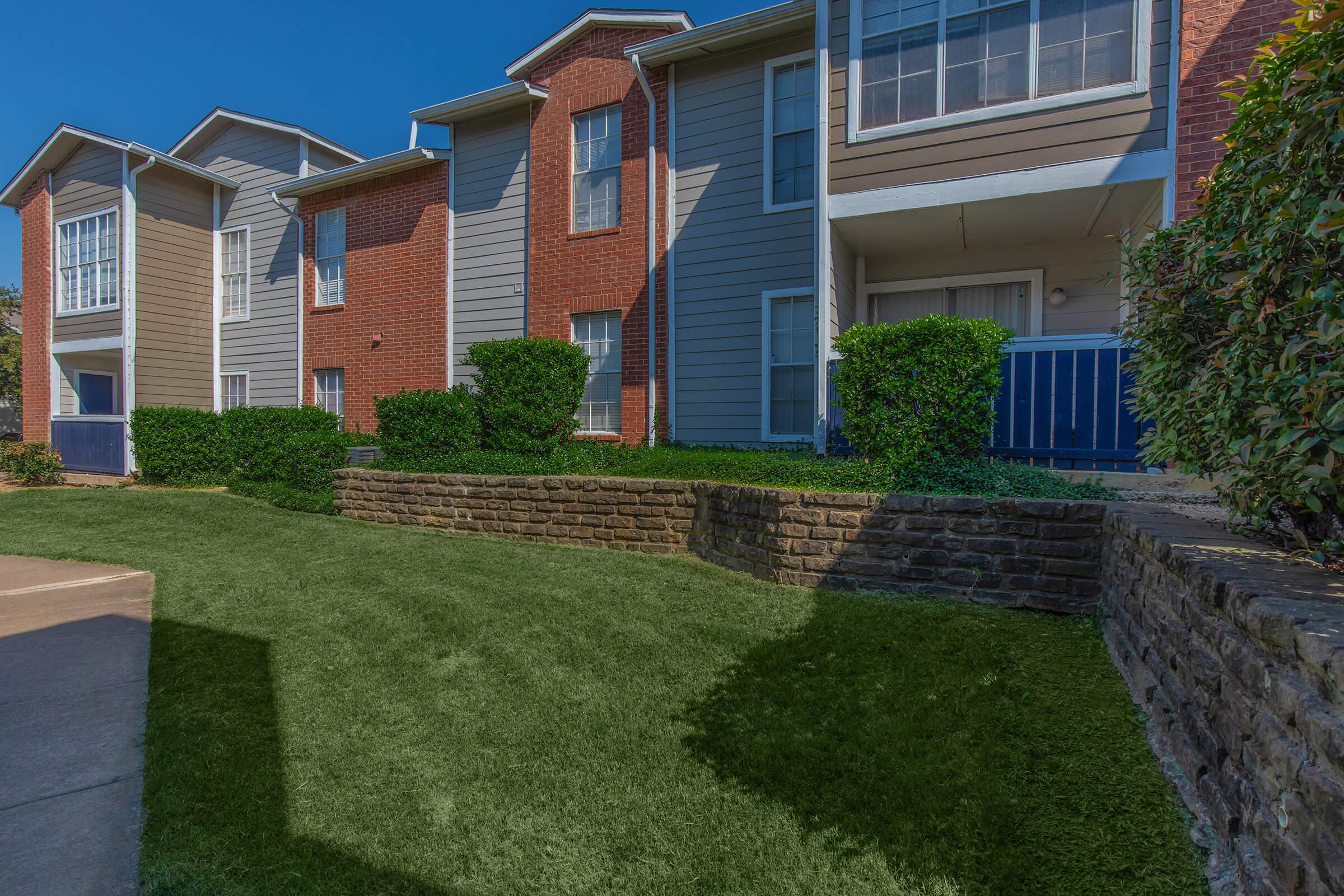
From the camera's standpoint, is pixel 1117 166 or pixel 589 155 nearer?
pixel 1117 166

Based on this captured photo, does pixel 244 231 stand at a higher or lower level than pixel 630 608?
higher

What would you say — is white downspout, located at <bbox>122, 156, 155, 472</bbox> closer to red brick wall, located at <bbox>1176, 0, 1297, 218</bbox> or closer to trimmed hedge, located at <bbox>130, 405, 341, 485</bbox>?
trimmed hedge, located at <bbox>130, 405, 341, 485</bbox>

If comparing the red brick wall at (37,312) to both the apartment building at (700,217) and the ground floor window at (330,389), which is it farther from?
the ground floor window at (330,389)

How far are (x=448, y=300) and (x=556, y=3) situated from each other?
5379mm

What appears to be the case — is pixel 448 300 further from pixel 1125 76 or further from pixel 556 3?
pixel 1125 76

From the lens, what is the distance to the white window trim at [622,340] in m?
10.2

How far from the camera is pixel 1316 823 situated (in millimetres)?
1628

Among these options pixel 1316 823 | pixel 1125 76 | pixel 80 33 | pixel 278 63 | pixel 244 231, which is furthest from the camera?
pixel 278 63

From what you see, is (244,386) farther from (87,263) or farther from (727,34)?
(727,34)

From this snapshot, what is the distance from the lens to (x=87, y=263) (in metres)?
14.8

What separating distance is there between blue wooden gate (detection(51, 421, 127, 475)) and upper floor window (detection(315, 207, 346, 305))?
16.2 feet

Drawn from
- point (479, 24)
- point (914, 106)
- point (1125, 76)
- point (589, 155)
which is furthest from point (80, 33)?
point (1125, 76)

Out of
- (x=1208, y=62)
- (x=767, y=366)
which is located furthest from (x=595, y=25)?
(x=1208, y=62)

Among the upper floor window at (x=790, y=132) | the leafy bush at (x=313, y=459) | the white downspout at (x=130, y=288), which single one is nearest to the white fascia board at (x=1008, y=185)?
the upper floor window at (x=790, y=132)
